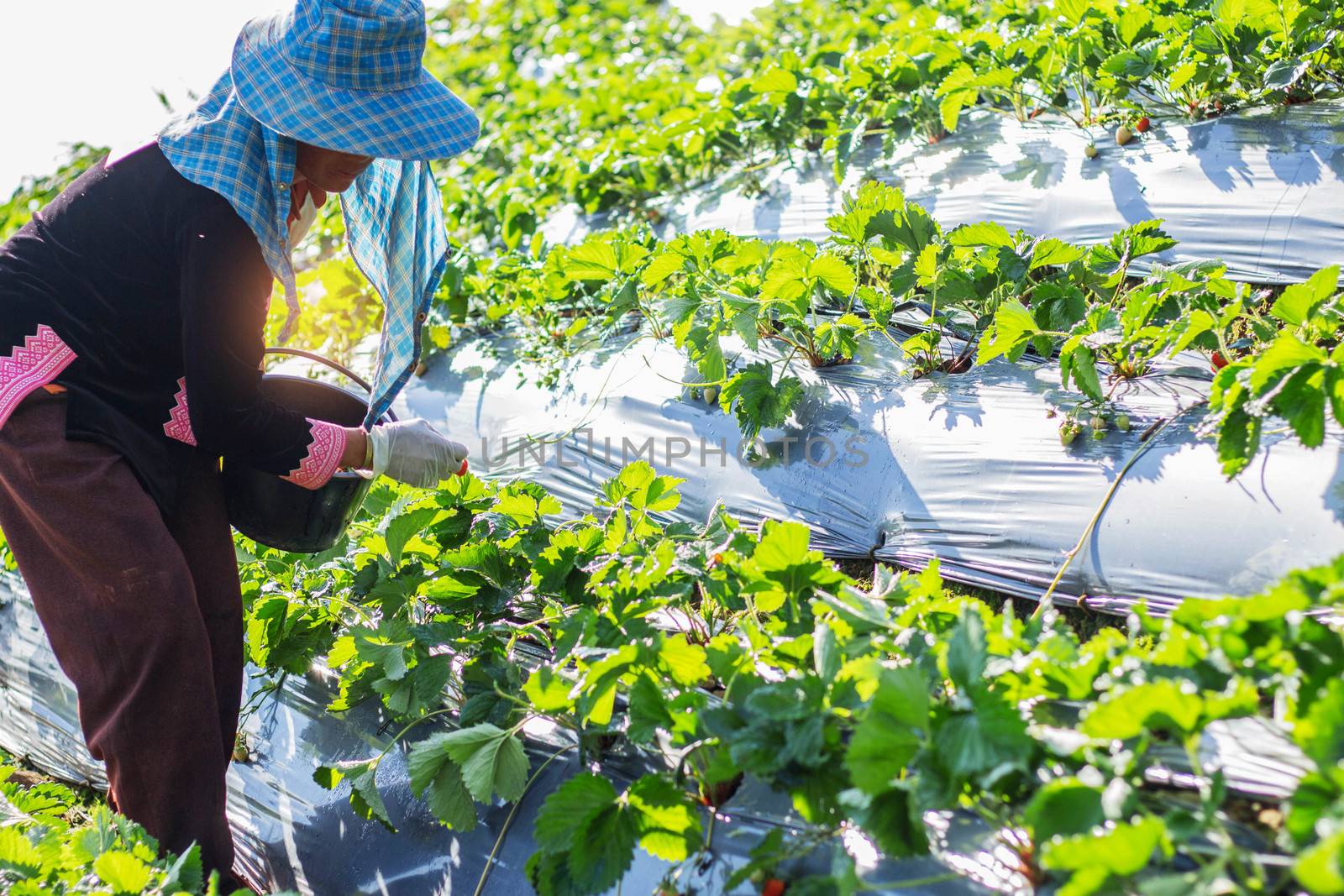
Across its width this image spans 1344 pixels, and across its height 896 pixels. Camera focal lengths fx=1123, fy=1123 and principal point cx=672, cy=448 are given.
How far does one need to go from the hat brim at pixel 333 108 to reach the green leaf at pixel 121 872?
105 centimetres

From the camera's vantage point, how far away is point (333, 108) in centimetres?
172

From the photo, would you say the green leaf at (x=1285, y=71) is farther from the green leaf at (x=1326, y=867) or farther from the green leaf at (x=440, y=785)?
the green leaf at (x=440, y=785)

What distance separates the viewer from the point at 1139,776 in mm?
1176

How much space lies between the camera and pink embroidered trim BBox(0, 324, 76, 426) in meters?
1.74

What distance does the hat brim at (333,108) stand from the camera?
1.71 metres

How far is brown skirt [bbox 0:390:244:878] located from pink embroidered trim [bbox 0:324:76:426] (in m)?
0.02

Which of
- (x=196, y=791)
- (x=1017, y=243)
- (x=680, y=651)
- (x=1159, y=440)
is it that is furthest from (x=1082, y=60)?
(x=196, y=791)

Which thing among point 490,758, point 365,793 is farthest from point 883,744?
point 365,793

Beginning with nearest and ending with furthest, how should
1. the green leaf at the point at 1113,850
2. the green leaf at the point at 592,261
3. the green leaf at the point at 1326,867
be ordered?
1. the green leaf at the point at 1326,867
2. the green leaf at the point at 1113,850
3. the green leaf at the point at 592,261

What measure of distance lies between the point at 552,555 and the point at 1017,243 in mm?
1108

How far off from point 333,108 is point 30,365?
0.62 meters

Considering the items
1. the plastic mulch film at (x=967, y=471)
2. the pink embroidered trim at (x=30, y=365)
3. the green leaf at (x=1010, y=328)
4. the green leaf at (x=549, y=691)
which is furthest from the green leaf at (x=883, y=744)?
the pink embroidered trim at (x=30, y=365)

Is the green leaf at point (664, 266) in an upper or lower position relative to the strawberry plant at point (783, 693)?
upper

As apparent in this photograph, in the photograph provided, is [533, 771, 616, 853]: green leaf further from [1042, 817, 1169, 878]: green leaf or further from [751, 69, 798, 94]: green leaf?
[751, 69, 798, 94]: green leaf
